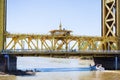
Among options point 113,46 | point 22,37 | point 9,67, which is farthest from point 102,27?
point 9,67

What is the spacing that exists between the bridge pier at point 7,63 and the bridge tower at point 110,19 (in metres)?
34.3

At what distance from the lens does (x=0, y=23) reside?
8219cm

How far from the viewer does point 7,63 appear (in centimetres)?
7581

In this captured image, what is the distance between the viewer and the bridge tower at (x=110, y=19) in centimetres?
9856

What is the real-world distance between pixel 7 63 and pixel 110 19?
130 feet

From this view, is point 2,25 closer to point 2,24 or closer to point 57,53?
point 2,24

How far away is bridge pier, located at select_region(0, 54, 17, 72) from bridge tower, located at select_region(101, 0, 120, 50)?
3433cm

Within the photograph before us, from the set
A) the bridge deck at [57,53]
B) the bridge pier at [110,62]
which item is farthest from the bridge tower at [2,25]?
the bridge pier at [110,62]

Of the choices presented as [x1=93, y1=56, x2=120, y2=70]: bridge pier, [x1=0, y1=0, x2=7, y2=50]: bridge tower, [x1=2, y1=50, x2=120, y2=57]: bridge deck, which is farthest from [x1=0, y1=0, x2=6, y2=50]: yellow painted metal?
[x1=93, y1=56, x2=120, y2=70]: bridge pier

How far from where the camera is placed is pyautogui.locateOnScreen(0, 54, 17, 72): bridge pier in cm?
7506

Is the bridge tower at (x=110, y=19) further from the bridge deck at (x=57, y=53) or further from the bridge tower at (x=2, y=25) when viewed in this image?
the bridge tower at (x=2, y=25)

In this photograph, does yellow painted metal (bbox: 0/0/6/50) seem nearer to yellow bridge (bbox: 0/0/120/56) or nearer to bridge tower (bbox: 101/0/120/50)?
yellow bridge (bbox: 0/0/120/56)

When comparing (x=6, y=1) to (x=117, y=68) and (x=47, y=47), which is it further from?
(x=117, y=68)

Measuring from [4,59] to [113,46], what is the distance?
4097cm
